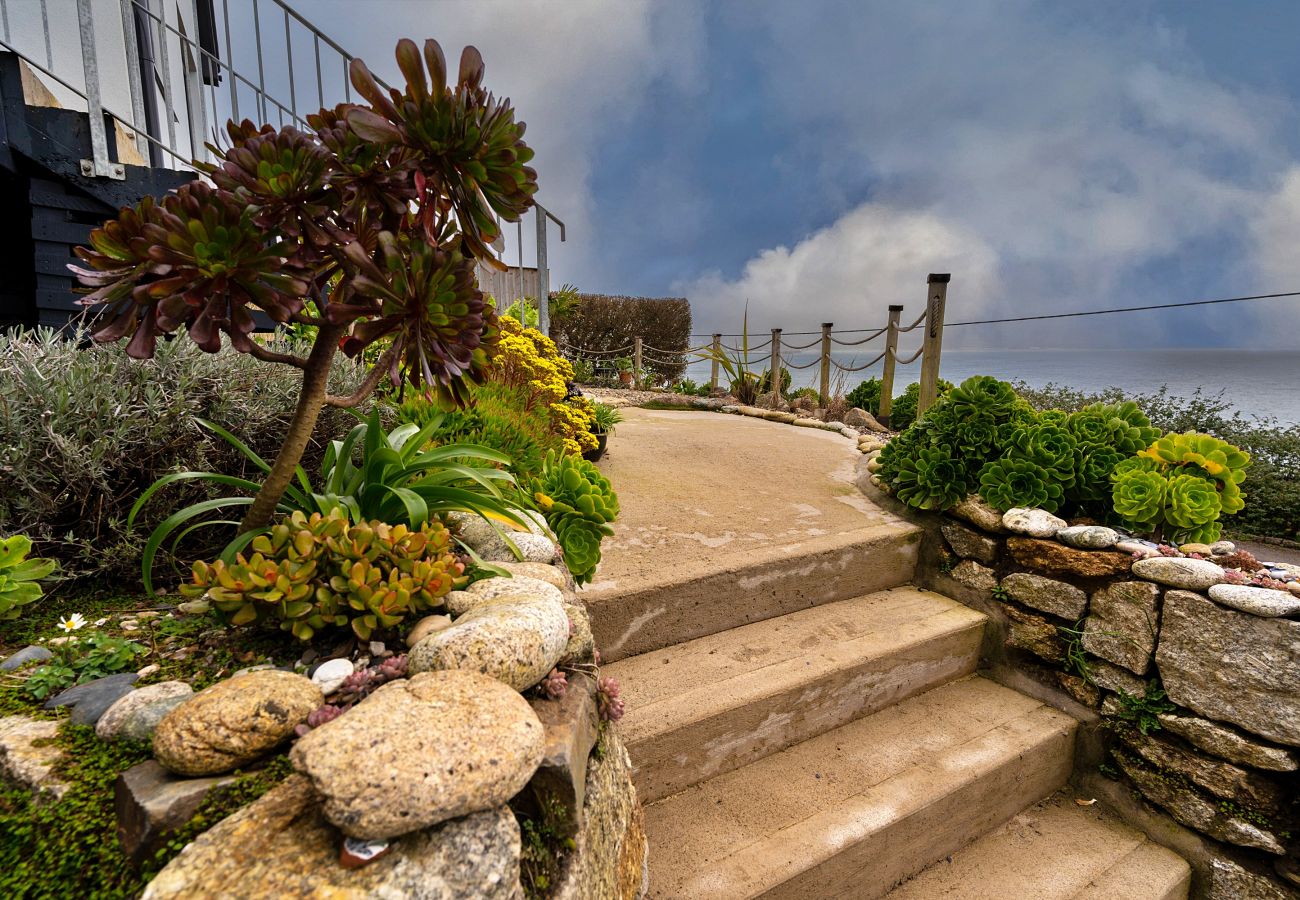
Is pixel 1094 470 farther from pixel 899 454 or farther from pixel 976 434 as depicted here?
pixel 899 454

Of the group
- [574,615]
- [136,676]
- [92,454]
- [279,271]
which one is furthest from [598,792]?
[92,454]

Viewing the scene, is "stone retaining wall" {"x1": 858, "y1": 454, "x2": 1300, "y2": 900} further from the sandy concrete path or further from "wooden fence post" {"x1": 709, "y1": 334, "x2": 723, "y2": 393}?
"wooden fence post" {"x1": 709, "y1": 334, "x2": 723, "y2": 393}

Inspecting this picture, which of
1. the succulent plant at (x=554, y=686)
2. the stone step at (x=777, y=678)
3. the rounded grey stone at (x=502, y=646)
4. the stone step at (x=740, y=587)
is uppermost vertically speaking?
the rounded grey stone at (x=502, y=646)

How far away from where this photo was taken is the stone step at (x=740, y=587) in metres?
2.48

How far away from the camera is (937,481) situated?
3.31 meters

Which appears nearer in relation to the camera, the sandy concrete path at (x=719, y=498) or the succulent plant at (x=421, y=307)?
the succulent plant at (x=421, y=307)

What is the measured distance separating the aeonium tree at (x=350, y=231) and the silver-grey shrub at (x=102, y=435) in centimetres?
→ 53

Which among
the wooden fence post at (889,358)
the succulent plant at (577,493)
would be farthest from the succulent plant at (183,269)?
the wooden fence post at (889,358)

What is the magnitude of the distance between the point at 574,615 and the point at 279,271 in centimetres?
108

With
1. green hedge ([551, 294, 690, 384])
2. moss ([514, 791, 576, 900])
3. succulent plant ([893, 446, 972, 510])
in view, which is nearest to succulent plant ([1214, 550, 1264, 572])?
succulent plant ([893, 446, 972, 510])

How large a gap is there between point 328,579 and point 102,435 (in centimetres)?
87

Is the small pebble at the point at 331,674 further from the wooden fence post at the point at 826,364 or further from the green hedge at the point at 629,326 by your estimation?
the green hedge at the point at 629,326

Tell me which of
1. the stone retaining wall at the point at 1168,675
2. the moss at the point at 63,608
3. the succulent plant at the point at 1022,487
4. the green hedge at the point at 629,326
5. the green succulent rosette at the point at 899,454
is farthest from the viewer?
the green hedge at the point at 629,326

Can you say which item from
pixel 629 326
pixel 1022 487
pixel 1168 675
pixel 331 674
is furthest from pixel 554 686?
pixel 629 326
